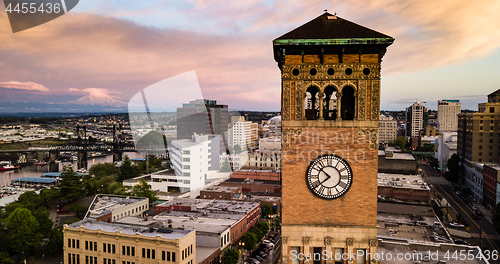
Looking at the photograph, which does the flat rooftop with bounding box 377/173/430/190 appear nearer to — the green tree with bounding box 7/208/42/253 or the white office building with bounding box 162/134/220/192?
the white office building with bounding box 162/134/220/192

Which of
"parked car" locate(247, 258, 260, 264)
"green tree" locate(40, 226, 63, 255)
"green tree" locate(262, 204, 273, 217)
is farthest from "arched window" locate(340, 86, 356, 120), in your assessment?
"green tree" locate(262, 204, 273, 217)

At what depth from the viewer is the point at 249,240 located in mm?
53875

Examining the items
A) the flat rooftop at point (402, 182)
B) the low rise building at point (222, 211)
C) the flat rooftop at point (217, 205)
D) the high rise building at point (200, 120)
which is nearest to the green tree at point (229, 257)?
the low rise building at point (222, 211)

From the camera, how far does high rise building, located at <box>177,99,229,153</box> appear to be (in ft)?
522

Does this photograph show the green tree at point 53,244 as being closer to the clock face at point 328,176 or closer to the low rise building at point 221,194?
the low rise building at point 221,194

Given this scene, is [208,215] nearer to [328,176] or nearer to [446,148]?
[328,176]

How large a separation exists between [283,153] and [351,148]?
350 cm

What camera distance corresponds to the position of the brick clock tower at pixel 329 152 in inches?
637

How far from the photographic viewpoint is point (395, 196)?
6394cm

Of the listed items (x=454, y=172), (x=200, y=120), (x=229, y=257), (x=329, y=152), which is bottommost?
(x=229, y=257)

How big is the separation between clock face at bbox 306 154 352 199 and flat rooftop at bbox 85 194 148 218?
179 feet

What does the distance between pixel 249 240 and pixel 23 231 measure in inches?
1479

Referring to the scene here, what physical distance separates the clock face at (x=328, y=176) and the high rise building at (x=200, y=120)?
456ft

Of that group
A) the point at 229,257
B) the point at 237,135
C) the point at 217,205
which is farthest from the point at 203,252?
the point at 237,135
